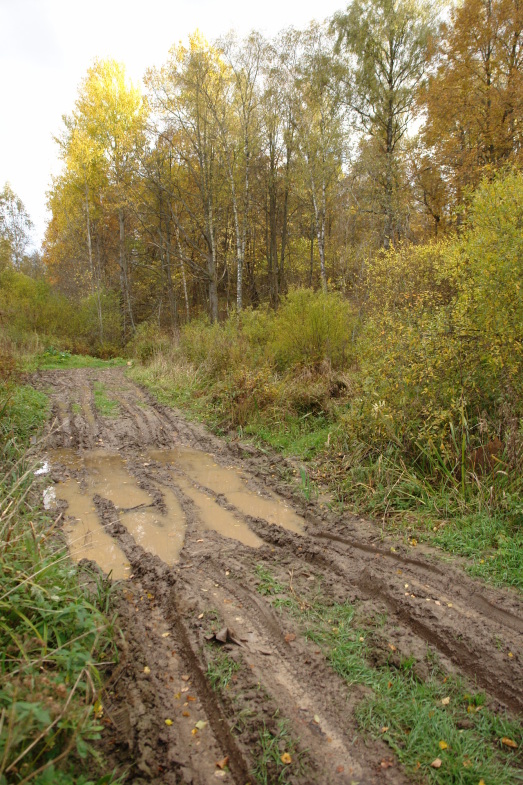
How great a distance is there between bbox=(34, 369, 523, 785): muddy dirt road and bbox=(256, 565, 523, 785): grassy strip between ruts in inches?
2.9

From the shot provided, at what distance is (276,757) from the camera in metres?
2.15

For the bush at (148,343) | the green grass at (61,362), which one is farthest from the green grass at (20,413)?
the bush at (148,343)

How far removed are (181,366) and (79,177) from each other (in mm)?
14328

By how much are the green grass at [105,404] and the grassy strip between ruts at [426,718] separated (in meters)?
7.11

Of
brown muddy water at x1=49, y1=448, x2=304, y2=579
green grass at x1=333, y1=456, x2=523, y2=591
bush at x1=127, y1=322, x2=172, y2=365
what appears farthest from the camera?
bush at x1=127, y1=322, x2=172, y2=365

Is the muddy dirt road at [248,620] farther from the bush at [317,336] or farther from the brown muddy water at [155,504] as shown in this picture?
the bush at [317,336]

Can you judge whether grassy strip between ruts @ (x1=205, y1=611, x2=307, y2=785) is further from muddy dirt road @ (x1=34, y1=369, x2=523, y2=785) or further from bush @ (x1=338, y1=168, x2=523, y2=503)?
bush @ (x1=338, y1=168, x2=523, y2=503)

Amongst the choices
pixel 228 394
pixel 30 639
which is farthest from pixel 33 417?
pixel 30 639

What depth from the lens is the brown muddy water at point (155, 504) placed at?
4.42 m

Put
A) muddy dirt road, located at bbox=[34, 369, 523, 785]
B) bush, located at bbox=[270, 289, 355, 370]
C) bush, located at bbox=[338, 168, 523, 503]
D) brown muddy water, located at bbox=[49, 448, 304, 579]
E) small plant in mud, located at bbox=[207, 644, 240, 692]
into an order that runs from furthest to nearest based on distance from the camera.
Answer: bush, located at bbox=[270, 289, 355, 370]
bush, located at bbox=[338, 168, 523, 503]
brown muddy water, located at bbox=[49, 448, 304, 579]
small plant in mud, located at bbox=[207, 644, 240, 692]
muddy dirt road, located at bbox=[34, 369, 523, 785]

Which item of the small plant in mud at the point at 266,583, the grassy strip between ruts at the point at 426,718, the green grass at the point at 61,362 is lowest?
the grassy strip between ruts at the point at 426,718

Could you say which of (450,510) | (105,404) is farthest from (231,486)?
(105,404)

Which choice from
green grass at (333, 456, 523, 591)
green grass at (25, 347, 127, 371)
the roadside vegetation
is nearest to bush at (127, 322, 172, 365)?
green grass at (25, 347, 127, 371)

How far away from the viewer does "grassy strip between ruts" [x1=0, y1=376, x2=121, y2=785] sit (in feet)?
5.79
